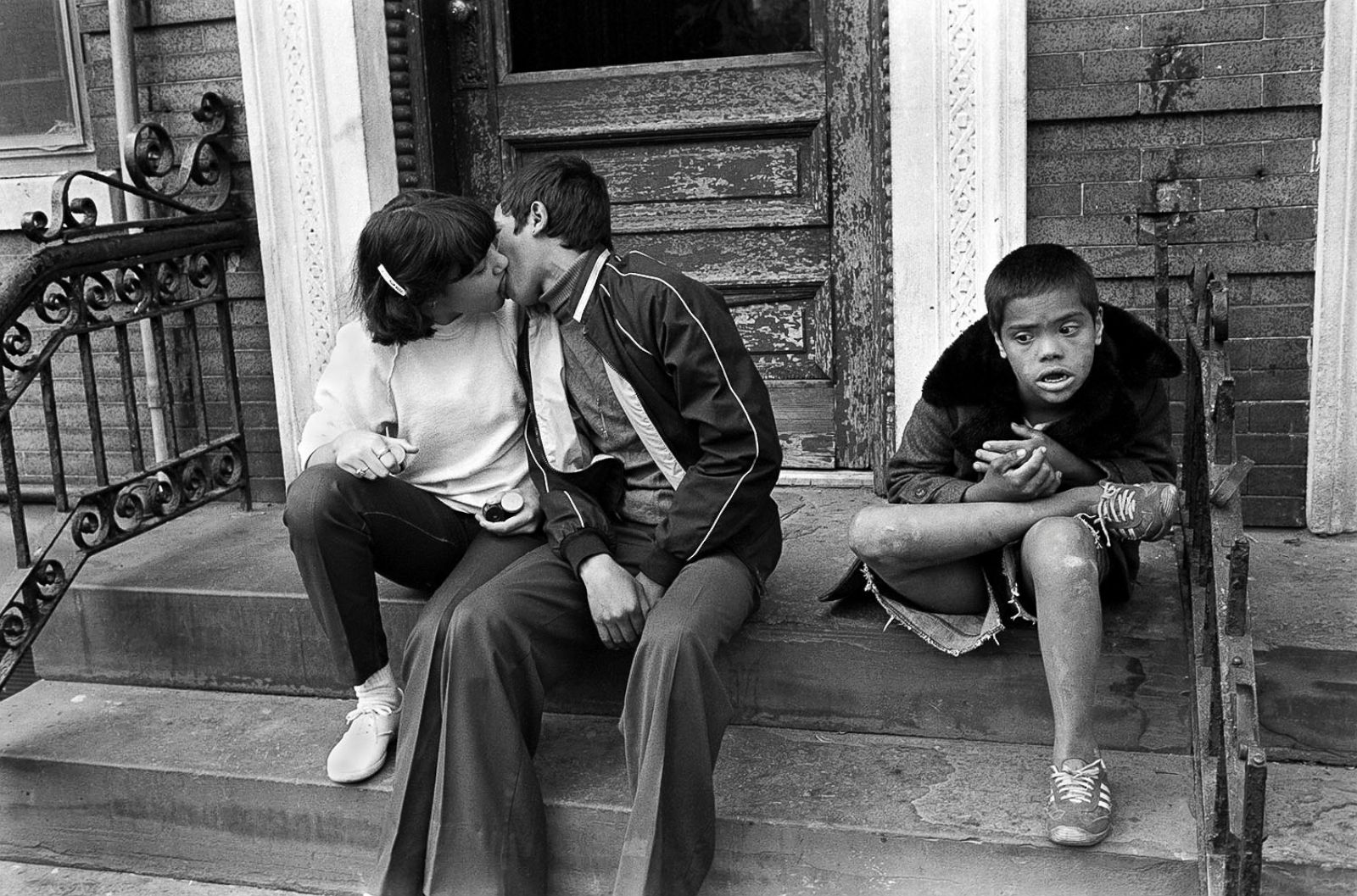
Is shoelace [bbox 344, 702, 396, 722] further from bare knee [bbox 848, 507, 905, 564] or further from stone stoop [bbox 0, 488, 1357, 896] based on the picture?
bare knee [bbox 848, 507, 905, 564]

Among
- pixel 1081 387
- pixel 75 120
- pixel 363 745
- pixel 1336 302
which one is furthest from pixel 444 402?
pixel 75 120

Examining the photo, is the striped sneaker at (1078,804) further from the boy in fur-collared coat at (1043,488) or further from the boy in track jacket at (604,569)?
the boy in track jacket at (604,569)

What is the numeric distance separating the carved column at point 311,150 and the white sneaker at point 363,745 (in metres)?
1.46

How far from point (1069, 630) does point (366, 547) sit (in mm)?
1530

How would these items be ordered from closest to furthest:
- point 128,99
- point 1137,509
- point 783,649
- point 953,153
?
1. point 1137,509
2. point 783,649
3. point 953,153
4. point 128,99

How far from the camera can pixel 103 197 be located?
178 inches

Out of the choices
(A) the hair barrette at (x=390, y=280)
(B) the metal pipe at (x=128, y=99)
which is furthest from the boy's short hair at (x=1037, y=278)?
(B) the metal pipe at (x=128, y=99)

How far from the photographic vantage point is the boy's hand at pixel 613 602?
2.80 m

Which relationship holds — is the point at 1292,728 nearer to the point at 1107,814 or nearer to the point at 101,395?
the point at 1107,814

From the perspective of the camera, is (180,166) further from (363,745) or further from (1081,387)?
(1081,387)

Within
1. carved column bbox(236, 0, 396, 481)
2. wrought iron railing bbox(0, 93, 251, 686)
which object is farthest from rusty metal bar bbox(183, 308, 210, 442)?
carved column bbox(236, 0, 396, 481)

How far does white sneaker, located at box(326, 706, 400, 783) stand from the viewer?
3006 millimetres

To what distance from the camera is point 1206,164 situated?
352cm

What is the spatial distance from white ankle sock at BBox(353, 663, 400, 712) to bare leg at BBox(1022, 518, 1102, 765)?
4.91 feet
